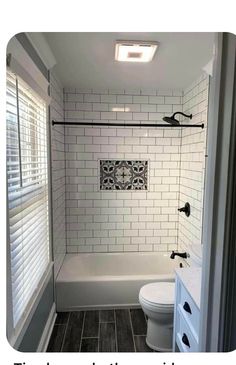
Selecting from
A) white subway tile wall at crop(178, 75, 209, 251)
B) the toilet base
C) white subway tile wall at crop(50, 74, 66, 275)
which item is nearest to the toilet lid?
the toilet base

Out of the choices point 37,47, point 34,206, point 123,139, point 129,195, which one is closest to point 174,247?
point 129,195

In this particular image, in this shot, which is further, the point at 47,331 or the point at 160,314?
the point at 47,331

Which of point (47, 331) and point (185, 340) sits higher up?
point (185, 340)

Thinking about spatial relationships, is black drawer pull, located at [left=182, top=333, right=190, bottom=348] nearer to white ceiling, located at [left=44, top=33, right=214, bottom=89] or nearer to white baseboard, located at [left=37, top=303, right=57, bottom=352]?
white baseboard, located at [left=37, top=303, right=57, bottom=352]

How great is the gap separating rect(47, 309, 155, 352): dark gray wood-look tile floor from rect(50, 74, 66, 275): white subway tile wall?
50cm

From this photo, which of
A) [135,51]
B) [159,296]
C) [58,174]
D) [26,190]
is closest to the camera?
[26,190]

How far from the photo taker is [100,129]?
2.79 metres

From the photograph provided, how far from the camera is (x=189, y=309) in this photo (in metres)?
1.27

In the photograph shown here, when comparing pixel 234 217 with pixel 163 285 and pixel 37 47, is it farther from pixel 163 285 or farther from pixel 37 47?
pixel 37 47

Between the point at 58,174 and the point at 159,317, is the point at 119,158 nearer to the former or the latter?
the point at 58,174

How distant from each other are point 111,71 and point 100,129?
29.5 inches

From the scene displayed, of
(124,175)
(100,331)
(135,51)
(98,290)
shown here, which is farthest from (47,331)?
(135,51)

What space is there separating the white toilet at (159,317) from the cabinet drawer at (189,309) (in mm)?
318

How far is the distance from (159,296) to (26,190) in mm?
1305
